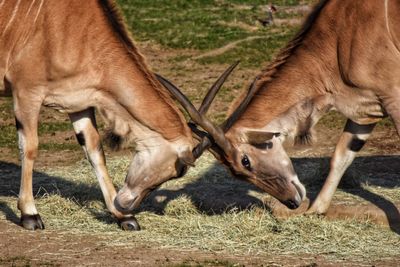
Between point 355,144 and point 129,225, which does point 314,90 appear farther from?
point 129,225

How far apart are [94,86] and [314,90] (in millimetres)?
1943

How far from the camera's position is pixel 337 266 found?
26.3 ft

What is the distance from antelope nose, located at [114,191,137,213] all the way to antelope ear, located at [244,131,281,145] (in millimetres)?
1098

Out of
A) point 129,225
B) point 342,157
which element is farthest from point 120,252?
point 342,157

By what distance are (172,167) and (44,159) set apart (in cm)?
353

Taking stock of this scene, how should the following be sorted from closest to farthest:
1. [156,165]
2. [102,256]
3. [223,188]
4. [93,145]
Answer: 1. [102,256]
2. [156,165]
3. [93,145]
4. [223,188]

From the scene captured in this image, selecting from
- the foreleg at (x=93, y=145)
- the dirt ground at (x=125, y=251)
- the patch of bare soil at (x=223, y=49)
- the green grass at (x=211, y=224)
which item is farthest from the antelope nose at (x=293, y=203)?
the patch of bare soil at (x=223, y=49)

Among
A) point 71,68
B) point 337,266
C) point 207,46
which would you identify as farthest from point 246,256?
point 207,46

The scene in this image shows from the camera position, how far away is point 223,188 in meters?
10.3

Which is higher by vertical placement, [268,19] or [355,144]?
[355,144]

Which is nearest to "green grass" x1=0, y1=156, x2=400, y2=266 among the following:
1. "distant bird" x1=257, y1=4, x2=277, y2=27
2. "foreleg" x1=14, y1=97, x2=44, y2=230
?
"foreleg" x1=14, y1=97, x2=44, y2=230

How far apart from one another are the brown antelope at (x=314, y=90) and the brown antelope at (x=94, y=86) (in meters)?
0.29

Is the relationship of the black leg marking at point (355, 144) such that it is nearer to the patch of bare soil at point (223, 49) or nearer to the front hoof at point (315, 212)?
the front hoof at point (315, 212)

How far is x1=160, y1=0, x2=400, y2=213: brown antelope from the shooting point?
29.6ft
